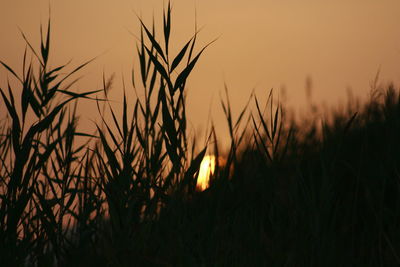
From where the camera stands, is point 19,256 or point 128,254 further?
point 19,256

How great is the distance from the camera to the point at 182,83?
1899 millimetres

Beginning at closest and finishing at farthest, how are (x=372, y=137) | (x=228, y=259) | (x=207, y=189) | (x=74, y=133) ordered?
(x=228, y=259) < (x=207, y=189) < (x=74, y=133) < (x=372, y=137)

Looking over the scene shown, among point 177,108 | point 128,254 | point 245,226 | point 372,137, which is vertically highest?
point 372,137

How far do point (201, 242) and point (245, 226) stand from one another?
237mm

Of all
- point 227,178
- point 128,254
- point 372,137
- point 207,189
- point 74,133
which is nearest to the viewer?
point 128,254

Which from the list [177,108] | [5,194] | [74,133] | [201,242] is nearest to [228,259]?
[201,242]

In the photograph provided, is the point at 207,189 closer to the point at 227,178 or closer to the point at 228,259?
the point at 227,178

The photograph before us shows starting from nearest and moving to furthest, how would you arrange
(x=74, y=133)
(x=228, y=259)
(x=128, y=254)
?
1. (x=128, y=254)
2. (x=228, y=259)
3. (x=74, y=133)

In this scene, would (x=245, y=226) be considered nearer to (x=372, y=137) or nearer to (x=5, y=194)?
(x=5, y=194)

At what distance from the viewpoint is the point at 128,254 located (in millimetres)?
1452

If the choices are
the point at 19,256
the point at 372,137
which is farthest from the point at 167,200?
the point at 372,137

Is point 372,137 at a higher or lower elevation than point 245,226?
higher

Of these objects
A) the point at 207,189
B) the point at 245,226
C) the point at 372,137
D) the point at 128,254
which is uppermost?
the point at 372,137

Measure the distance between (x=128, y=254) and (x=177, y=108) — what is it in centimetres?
61
